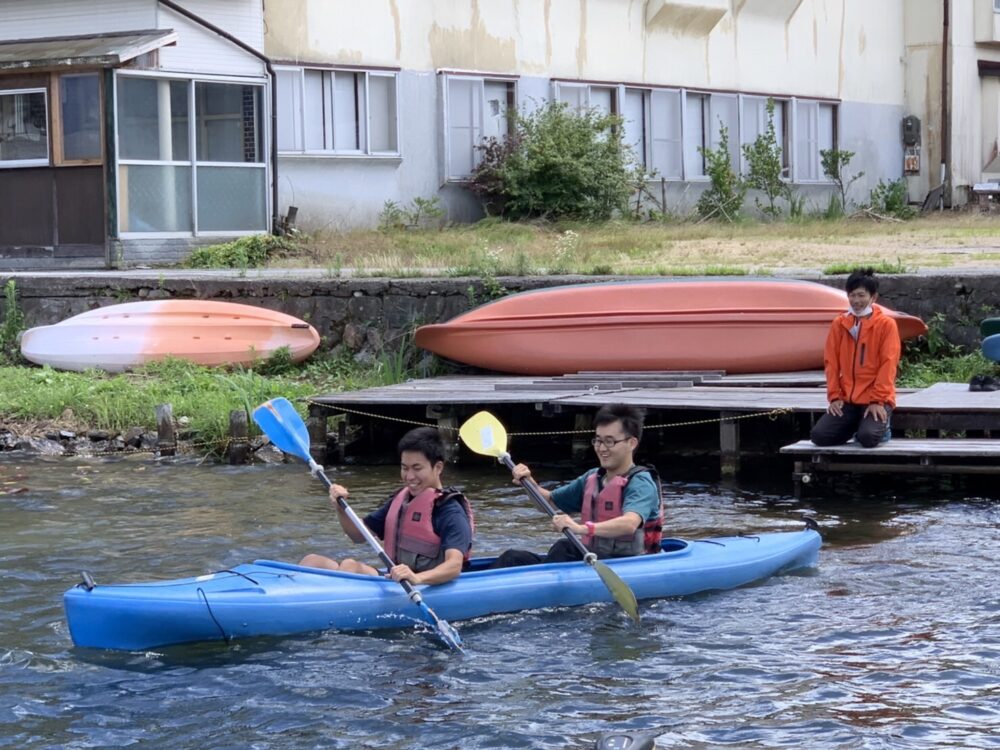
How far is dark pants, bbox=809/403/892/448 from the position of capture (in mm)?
10422

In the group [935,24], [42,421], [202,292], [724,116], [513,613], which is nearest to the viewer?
[513,613]

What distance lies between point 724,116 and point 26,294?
13.5 meters

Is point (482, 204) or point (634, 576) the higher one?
point (482, 204)

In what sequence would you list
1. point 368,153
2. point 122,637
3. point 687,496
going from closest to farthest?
point 122,637 < point 687,496 < point 368,153

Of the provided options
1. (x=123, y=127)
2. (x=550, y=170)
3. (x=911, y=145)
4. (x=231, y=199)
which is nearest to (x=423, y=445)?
(x=123, y=127)

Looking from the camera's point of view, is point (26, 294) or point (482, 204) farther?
point (482, 204)

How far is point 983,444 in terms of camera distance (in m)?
10.4

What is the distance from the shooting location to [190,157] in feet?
61.2

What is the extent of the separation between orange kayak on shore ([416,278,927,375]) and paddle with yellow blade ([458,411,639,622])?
507 cm

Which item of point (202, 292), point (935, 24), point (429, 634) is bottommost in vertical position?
point (429, 634)

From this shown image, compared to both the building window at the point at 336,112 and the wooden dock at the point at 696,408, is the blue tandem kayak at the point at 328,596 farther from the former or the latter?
the building window at the point at 336,112

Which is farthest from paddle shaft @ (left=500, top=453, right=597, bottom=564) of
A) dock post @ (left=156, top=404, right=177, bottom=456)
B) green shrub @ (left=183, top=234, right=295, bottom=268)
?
green shrub @ (left=183, top=234, right=295, bottom=268)

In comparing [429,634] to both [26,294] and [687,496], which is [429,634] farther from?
[26,294]

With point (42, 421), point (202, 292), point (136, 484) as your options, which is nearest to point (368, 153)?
point (202, 292)
